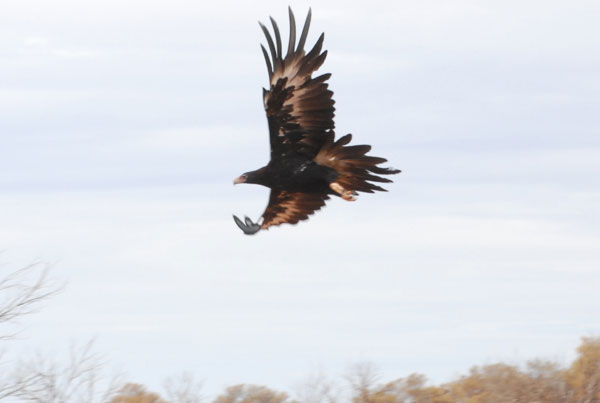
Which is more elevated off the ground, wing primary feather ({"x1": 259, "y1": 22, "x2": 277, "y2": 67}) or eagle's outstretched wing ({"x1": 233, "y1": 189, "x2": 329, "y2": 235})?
wing primary feather ({"x1": 259, "y1": 22, "x2": 277, "y2": 67})

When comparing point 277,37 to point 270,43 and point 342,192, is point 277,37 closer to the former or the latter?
point 270,43

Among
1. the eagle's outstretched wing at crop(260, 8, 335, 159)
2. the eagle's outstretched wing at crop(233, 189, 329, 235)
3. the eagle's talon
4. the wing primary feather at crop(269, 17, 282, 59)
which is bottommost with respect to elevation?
the eagle's talon

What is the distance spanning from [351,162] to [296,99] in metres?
0.99

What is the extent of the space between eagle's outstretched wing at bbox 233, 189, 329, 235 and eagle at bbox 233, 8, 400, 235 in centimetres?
105

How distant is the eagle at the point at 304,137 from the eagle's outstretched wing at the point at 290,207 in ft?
3.45

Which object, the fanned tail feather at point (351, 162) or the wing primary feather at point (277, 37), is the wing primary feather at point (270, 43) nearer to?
the wing primary feather at point (277, 37)

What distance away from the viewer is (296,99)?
43.0ft

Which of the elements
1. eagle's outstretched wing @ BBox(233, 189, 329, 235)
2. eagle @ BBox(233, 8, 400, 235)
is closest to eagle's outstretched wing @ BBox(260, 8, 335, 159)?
eagle @ BBox(233, 8, 400, 235)

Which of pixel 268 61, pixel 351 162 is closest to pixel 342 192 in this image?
pixel 351 162

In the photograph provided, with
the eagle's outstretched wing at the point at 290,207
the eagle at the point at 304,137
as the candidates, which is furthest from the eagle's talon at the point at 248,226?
the eagle's outstretched wing at the point at 290,207

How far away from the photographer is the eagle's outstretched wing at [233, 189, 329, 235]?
14523mm

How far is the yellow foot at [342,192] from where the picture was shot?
1261 centimetres

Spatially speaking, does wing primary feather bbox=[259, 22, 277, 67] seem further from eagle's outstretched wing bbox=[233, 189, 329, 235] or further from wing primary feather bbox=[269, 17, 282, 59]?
eagle's outstretched wing bbox=[233, 189, 329, 235]

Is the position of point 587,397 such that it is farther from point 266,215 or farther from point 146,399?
point 266,215
